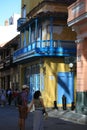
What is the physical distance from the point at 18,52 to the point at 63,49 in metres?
6.59

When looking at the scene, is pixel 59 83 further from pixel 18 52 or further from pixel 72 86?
pixel 18 52

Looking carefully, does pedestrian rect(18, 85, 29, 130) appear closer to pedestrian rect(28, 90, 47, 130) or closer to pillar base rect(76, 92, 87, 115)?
pedestrian rect(28, 90, 47, 130)

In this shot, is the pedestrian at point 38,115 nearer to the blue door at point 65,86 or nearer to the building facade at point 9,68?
the blue door at point 65,86

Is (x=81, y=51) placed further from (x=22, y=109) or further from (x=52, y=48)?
(x=22, y=109)

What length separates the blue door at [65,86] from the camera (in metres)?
33.7

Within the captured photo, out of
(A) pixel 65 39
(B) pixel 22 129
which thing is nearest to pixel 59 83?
(A) pixel 65 39

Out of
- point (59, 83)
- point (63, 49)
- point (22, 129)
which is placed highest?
point (63, 49)

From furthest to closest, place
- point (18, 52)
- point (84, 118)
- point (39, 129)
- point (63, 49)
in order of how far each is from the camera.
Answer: point (18, 52) < point (63, 49) < point (84, 118) < point (39, 129)

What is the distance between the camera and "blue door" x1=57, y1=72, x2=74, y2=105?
111ft

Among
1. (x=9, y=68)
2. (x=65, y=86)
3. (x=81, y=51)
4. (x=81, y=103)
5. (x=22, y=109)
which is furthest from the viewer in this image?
(x=9, y=68)

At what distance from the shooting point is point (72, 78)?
111 ft

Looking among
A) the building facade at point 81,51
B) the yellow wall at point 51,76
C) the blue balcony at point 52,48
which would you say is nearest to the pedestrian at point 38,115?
the building facade at point 81,51

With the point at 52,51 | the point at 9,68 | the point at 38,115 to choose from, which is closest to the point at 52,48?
the point at 52,51

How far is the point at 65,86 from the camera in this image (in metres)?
33.9
